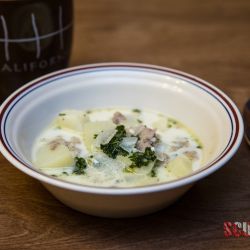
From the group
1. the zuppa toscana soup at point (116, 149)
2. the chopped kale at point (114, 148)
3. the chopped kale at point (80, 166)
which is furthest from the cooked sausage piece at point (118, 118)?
the chopped kale at point (80, 166)

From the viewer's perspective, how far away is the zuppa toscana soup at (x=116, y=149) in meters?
1.22

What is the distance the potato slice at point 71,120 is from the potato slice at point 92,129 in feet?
0.08

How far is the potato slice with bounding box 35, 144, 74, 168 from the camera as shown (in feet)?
4.13

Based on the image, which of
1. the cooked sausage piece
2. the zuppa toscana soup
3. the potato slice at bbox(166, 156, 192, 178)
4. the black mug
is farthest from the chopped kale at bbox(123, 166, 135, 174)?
the black mug

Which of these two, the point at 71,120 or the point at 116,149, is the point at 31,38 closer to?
the point at 71,120

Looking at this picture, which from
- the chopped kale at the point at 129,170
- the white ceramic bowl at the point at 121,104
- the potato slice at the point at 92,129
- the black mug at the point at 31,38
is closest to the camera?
the white ceramic bowl at the point at 121,104

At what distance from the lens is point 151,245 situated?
108 centimetres

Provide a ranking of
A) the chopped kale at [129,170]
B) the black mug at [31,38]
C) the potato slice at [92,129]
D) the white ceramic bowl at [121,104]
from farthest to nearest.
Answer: the black mug at [31,38], the potato slice at [92,129], the chopped kale at [129,170], the white ceramic bowl at [121,104]

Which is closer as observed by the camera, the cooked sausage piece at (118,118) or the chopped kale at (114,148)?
the chopped kale at (114,148)

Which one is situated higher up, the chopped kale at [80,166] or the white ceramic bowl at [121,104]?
the white ceramic bowl at [121,104]

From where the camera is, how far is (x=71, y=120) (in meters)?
1.46

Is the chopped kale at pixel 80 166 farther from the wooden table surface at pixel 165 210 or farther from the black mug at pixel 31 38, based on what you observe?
the black mug at pixel 31 38

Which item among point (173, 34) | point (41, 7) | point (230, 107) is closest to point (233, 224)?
point (230, 107)

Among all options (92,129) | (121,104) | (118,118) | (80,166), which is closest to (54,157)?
(80,166)
